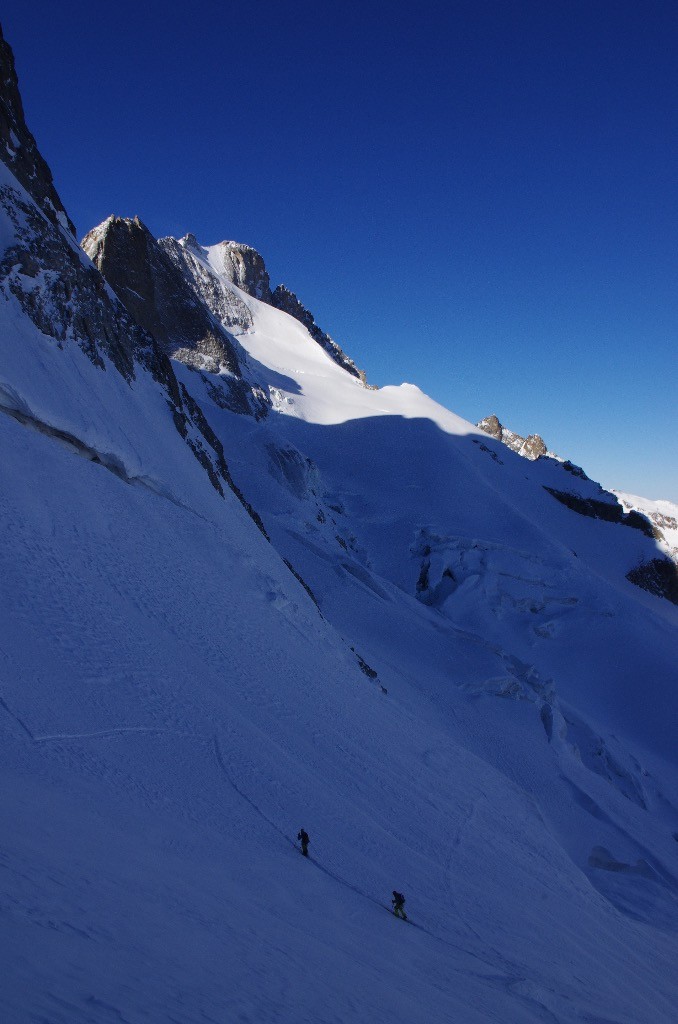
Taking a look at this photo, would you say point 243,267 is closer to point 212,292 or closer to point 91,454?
point 212,292

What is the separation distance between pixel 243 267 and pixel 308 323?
15.7 meters

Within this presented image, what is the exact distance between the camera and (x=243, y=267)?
8575cm

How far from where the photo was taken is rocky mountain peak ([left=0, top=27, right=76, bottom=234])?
764 inches

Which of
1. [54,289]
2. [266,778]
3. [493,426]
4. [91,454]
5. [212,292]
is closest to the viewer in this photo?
[266,778]

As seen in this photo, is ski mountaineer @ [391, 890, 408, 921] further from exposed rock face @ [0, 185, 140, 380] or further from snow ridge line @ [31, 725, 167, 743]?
exposed rock face @ [0, 185, 140, 380]

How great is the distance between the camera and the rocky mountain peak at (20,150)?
19.4m

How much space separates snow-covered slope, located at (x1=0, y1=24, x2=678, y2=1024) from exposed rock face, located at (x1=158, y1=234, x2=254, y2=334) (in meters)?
41.2

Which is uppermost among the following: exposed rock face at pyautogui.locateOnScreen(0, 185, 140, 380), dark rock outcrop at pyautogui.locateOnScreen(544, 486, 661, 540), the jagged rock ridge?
the jagged rock ridge

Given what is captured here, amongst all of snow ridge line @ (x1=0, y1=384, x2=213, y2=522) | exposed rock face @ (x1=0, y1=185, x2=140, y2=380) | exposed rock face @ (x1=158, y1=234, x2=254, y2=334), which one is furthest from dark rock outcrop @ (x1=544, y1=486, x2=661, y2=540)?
exposed rock face @ (x1=0, y1=185, x2=140, y2=380)

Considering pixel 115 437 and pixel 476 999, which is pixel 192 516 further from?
pixel 476 999

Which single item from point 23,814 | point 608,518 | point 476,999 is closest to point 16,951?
point 23,814

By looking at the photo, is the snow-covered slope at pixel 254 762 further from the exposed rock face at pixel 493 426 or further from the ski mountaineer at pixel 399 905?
the exposed rock face at pixel 493 426

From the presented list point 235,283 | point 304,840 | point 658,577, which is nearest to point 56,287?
point 304,840

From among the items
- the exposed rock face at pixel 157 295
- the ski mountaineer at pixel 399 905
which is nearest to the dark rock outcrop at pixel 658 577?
the exposed rock face at pixel 157 295
